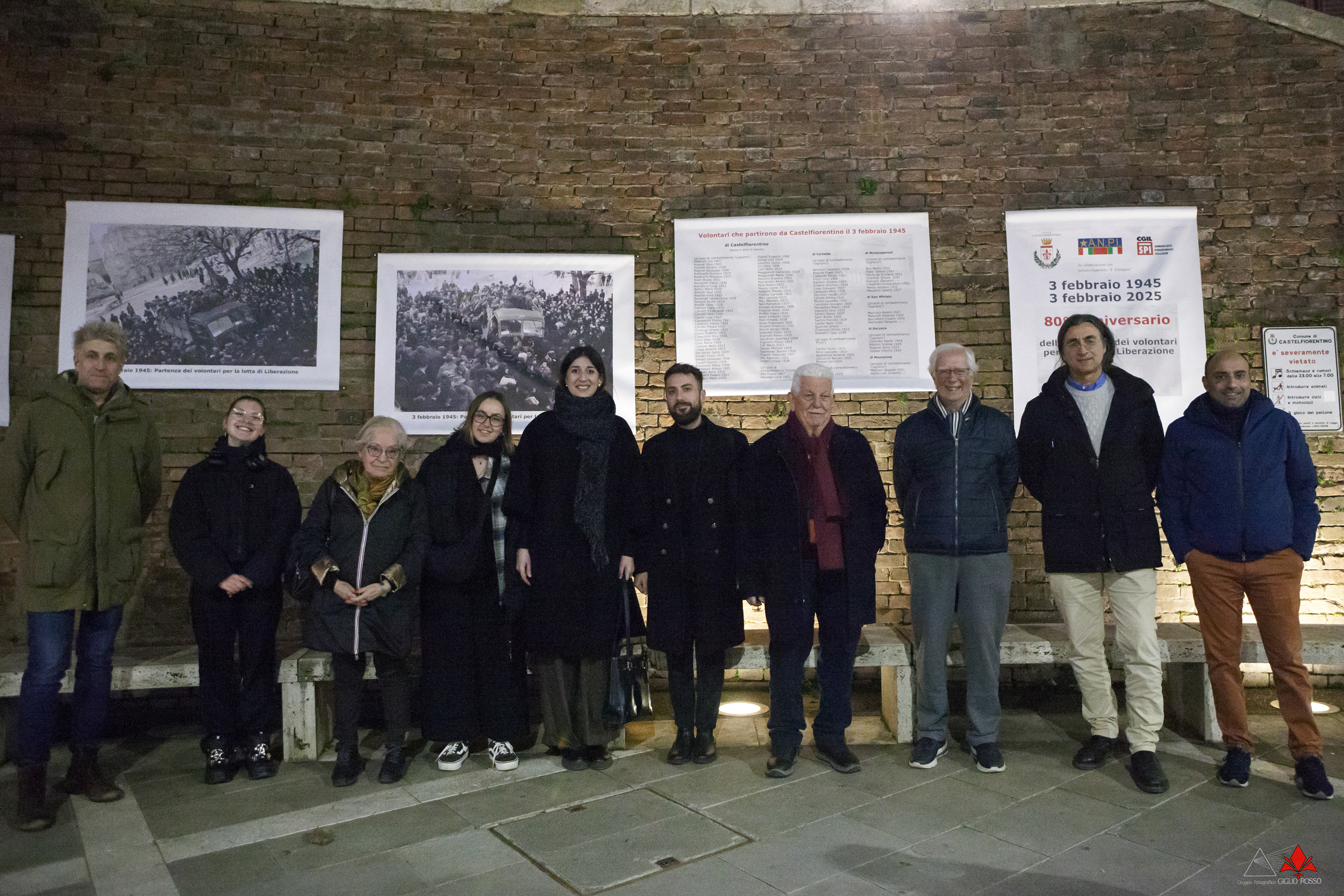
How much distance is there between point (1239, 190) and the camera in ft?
16.5

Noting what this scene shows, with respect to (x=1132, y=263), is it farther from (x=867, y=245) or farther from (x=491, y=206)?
(x=491, y=206)

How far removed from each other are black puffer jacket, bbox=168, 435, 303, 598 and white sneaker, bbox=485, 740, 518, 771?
1.29 m

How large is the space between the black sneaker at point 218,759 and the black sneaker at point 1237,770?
4476mm

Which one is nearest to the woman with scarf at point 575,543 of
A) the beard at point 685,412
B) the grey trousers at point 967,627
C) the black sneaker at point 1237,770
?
the beard at point 685,412

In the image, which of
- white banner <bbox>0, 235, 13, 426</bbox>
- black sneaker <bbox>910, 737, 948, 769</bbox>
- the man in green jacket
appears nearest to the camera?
the man in green jacket

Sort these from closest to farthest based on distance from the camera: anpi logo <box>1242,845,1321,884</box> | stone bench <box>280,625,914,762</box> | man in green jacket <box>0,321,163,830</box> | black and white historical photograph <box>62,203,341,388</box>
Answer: anpi logo <box>1242,845,1321,884</box> < man in green jacket <box>0,321,163,830</box> < stone bench <box>280,625,914,762</box> < black and white historical photograph <box>62,203,341,388</box>

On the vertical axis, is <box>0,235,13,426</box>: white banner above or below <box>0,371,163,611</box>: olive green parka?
above

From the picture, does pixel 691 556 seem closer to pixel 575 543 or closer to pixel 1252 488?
pixel 575 543

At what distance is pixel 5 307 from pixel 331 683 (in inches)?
122

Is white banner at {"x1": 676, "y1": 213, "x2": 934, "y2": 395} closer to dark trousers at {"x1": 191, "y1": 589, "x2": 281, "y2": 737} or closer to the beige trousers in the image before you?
the beige trousers

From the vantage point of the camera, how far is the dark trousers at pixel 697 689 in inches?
144

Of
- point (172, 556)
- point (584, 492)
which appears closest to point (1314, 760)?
point (584, 492)

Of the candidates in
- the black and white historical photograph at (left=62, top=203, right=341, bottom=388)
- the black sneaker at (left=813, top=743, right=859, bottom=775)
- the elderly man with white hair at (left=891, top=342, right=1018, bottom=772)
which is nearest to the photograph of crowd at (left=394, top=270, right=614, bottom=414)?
the black and white historical photograph at (left=62, top=203, right=341, bottom=388)

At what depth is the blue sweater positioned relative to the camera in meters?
3.31
